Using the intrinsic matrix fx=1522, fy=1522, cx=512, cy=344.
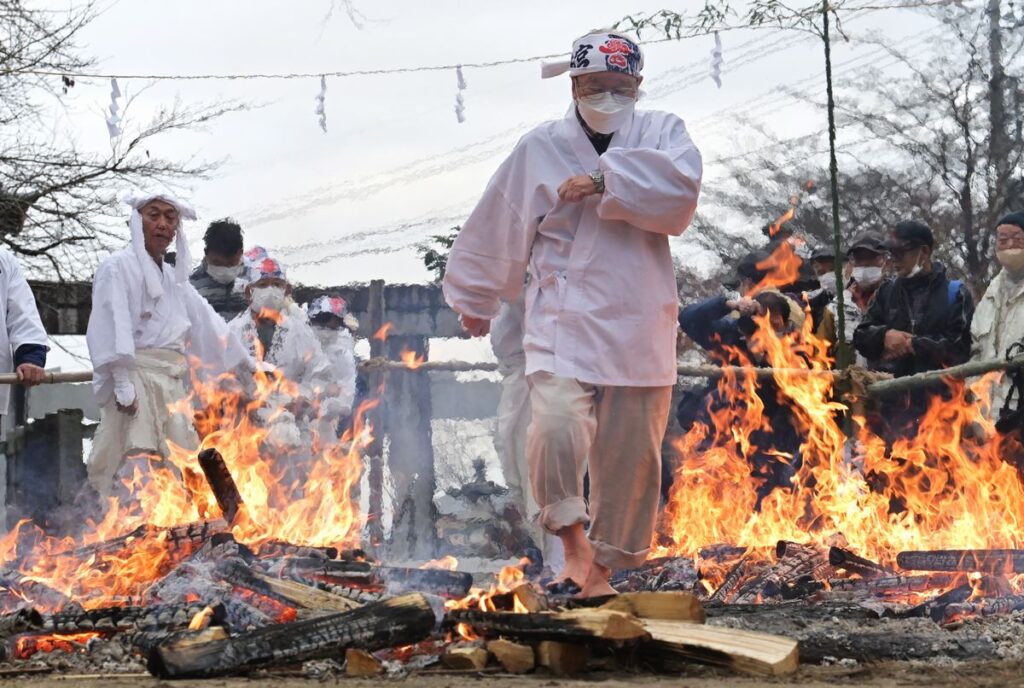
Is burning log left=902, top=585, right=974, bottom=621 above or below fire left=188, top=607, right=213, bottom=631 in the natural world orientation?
below

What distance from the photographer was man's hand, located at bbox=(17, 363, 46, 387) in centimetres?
816

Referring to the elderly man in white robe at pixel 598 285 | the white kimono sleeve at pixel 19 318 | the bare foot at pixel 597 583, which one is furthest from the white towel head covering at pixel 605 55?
the white kimono sleeve at pixel 19 318

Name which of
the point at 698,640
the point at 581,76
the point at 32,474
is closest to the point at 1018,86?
the point at 32,474

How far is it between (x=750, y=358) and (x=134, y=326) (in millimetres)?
3755

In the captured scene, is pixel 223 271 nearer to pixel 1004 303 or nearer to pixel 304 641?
pixel 1004 303

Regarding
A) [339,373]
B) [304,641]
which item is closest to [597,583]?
[304,641]

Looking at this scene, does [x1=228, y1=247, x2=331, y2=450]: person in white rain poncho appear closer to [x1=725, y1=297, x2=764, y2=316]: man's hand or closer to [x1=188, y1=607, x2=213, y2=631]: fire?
[x1=725, y1=297, x2=764, y2=316]: man's hand

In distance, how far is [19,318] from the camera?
8469mm

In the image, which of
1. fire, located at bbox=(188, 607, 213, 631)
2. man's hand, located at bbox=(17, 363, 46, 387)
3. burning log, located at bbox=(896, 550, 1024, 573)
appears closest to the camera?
fire, located at bbox=(188, 607, 213, 631)

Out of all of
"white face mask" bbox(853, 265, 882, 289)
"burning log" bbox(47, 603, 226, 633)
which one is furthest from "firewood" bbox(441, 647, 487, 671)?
"white face mask" bbox(853, 265, 882, 289)

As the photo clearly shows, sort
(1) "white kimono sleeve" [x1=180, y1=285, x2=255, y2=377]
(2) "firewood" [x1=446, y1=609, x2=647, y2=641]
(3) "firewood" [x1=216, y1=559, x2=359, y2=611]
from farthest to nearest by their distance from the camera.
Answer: (1) "white kimono sleeve" [x1=180, y1=285, x2=255, y2=377]
(3) "firewood" [x1=216, y1=559, x2=359, y2=611]
(2) "firewood" [x1=446, y1=609, x2=647, y2=641]

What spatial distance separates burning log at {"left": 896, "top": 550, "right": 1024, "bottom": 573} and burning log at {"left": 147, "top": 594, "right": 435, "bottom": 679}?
259 centimetres

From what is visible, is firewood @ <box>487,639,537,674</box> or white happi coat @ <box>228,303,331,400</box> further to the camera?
white happi coat @ <box>228,303,331,400</box>

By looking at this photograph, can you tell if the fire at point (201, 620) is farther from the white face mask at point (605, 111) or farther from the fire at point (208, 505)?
the white face mask at point (605, 111)
